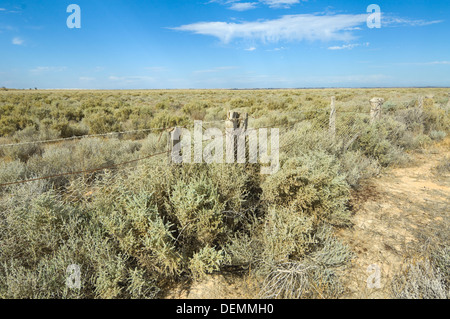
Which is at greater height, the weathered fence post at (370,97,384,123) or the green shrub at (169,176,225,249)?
the weathered fence post at (370,97,384,123)

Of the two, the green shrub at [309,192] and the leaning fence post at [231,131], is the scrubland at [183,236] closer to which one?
the green shrub at [309,192]

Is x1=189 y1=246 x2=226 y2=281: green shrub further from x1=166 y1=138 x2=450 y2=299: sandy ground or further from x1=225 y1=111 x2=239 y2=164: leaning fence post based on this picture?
x1=225 y1=111 x2=239 y2=164: leaning fence post

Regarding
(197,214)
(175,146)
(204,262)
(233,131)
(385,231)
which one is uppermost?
(233,131)

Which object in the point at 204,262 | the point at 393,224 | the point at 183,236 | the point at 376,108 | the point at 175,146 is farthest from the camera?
the point at 376,108

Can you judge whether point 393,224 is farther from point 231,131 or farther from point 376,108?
point 376,108

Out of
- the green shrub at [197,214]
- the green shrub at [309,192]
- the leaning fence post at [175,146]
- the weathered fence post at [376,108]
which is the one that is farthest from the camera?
the weathered fence post at [376,108]

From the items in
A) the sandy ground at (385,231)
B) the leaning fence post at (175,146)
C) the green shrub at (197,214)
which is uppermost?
the leaning fence post at (175,146)

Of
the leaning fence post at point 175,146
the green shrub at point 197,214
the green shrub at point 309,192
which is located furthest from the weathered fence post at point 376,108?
the green shrub at point 197,214

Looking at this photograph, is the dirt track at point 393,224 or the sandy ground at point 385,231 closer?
the sandy ground at point 385,231

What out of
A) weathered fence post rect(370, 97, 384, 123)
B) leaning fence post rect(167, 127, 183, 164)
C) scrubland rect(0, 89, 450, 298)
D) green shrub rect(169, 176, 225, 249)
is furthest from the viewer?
weathered fence post rect(370, 97, 384, 123)

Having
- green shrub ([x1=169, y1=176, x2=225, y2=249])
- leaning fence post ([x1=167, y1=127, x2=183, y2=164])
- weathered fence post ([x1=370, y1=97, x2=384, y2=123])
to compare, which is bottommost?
green shrub ([x1=169, y1=176, x2=225, y2=249])

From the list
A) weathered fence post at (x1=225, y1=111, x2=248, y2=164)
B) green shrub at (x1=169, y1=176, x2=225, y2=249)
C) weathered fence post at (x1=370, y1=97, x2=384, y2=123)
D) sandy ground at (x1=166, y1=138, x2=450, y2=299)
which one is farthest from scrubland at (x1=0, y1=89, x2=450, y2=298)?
weathered fence post at (x1=370, y1=97, x2=384, y2=123)

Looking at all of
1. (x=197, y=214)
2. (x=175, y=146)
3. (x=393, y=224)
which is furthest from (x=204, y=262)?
(x=393, y=224)
